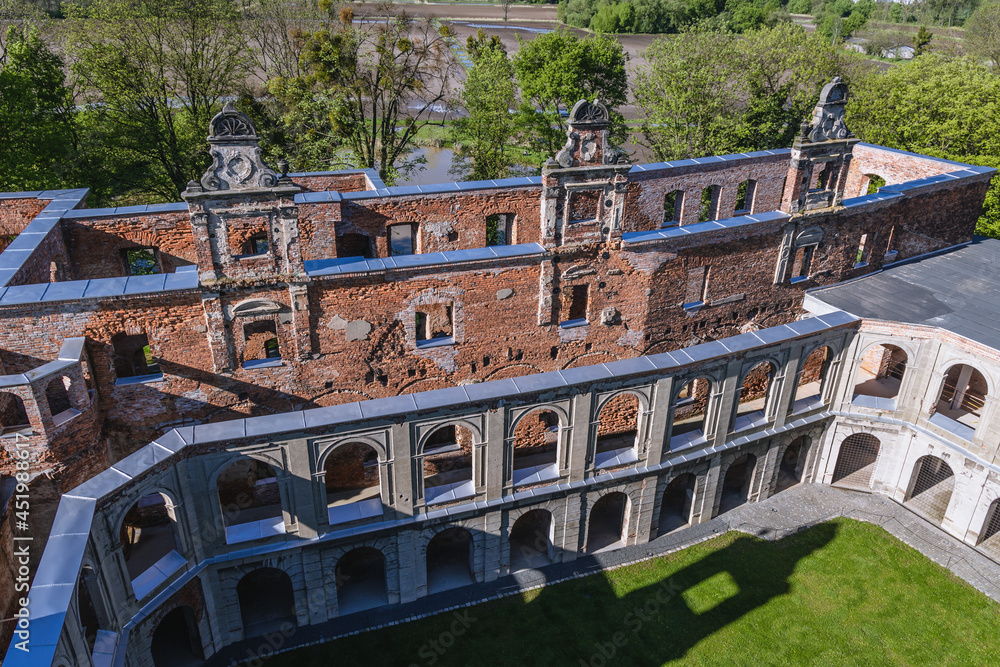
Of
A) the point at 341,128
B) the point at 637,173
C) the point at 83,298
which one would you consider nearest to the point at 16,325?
the point at 83,298

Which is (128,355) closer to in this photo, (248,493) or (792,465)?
(248,493)

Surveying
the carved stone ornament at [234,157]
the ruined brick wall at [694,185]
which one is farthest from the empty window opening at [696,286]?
the carved stone ornament at [234,157]

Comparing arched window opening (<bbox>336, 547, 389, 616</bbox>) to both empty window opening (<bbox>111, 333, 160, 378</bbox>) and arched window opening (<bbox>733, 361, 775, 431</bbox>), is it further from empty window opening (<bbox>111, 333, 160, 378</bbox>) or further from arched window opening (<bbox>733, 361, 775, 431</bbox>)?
arched window opening (<bbox>733, 361, 775, 431</bbox>)

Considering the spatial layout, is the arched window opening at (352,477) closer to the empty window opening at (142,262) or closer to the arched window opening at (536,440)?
the arched window opening at (536,440)

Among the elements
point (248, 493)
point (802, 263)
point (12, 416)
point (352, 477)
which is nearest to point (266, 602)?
point (248, 493)

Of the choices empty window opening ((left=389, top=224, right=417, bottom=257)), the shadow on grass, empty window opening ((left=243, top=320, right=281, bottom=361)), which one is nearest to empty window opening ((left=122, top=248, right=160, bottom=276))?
empty window opening ((left=243, top=320, right=281, bottom=361))
